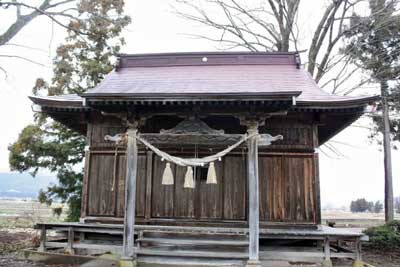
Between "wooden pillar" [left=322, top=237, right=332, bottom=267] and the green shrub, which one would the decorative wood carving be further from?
the green shrub

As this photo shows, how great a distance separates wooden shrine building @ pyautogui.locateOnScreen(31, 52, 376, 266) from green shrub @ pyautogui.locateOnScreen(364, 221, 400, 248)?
6385 mm

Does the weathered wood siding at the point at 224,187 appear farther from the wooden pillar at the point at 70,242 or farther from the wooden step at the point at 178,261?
the wooden step at the point at 178,261

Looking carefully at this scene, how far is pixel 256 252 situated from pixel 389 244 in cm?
894

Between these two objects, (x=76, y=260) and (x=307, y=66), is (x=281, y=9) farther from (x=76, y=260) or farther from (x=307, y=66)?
(x=76, y=260)

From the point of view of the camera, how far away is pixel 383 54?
18.4m

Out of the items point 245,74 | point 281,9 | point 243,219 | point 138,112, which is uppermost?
point 281,9

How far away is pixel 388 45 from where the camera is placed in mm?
18484

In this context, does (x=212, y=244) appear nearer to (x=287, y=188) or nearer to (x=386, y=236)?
(x=287, y=188)

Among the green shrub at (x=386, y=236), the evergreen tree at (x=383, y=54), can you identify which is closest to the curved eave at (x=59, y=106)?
the green shrub at (x=386, y=236)

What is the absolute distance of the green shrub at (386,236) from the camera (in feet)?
47.8

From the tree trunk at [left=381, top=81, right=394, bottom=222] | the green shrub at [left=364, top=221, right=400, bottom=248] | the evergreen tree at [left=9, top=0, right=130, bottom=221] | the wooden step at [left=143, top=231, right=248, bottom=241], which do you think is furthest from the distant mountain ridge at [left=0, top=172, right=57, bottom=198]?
the wooden step at [left=143, top=231, right=248, bottom=241]

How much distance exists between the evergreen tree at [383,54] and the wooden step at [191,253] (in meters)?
12.1

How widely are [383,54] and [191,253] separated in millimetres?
14682

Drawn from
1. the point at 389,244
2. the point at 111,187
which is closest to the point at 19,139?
the point at 111,187
